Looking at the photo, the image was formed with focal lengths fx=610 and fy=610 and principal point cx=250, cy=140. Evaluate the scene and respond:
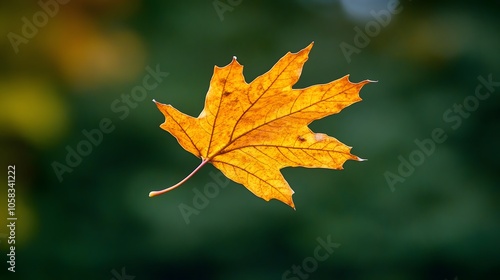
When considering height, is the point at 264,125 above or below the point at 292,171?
below

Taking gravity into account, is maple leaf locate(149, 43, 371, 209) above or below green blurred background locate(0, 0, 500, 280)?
below

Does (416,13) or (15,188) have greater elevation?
(416,13)

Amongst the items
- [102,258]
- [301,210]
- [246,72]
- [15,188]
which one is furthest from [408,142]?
[15,188]

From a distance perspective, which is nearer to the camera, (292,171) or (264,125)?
(264,125)

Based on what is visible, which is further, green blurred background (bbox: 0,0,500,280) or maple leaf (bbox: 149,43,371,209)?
green blurred background (bbox: 0,0,500,280)

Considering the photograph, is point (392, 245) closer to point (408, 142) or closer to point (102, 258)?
point (408, 142)
